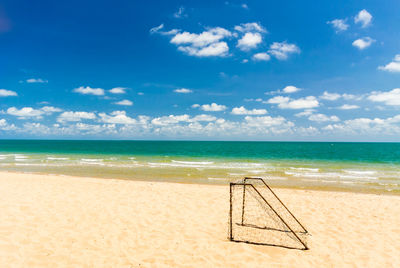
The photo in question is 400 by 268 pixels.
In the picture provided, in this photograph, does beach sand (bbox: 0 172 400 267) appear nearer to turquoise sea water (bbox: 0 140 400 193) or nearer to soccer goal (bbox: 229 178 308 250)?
soccer goal (bbox: 229 178 308 250)

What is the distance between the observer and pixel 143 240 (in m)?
7.23

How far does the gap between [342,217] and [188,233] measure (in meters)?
6.63

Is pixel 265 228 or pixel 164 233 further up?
pixel 164 233

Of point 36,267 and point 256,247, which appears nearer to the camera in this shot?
point 36,267

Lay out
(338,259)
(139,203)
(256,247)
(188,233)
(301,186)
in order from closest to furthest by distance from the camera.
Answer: (338,259), (256,247), (188,233), (139,203), (301,186)

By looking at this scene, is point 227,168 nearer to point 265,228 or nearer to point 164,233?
point 265,228

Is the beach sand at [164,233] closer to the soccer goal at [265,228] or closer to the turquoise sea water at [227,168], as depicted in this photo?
the soccer goal at [265,228]

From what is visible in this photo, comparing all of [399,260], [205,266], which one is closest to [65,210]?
[205,266]

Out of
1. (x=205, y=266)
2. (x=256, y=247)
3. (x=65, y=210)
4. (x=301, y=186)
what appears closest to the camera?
(x=205, y=266)

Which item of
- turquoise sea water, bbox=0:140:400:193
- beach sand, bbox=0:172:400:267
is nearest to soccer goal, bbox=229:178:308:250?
beach sand, bbox=0:172:400:267

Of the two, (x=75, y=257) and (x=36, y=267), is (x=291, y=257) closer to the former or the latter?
(x=75, y=257)

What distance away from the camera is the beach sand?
6.20 m

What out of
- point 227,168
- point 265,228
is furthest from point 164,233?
point 227,168

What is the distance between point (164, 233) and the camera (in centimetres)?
785
